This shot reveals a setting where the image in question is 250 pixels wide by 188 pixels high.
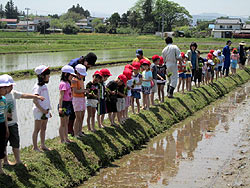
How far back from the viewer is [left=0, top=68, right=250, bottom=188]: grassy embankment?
5.19 meters

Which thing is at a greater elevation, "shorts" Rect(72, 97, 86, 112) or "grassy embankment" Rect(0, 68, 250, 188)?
"shorts" Rect(72, 97, 86, 112)

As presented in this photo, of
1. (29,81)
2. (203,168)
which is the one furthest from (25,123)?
(29,81)

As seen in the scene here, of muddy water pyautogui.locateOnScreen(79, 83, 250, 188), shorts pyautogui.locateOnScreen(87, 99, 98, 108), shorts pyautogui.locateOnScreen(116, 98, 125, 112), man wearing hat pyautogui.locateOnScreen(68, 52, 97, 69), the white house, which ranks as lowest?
muddy water pyautogui.locateOnScreen(79, 83, 250, 188)

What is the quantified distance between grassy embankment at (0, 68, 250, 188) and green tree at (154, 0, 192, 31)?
7798cm

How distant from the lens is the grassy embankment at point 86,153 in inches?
204

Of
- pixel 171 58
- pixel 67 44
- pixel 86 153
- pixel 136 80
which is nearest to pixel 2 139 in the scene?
pixel 86 153

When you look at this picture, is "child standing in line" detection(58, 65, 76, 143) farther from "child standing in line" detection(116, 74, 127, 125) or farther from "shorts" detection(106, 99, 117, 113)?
"child standing in line" detection(116, 74, 127, 125)

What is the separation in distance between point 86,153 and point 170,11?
276 feet

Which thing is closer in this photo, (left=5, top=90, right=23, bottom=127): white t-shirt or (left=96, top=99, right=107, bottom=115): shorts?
(left=5, top=90, right=23, bottom=127): white t-shirt

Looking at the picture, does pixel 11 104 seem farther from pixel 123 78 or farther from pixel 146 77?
pixel 146 77

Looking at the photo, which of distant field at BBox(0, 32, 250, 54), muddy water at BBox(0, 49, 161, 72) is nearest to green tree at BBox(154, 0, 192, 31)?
distant field at BBox(0, 32, 250, 54)

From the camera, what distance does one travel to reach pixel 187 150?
7734mm

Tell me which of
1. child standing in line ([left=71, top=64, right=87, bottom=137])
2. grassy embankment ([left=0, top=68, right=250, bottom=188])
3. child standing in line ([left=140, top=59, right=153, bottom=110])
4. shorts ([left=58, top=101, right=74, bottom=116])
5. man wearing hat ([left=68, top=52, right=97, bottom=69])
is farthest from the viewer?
child standing in line ([left=140, top=59, right=153, bottom=110])

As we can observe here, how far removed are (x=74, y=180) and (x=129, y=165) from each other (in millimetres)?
1287
